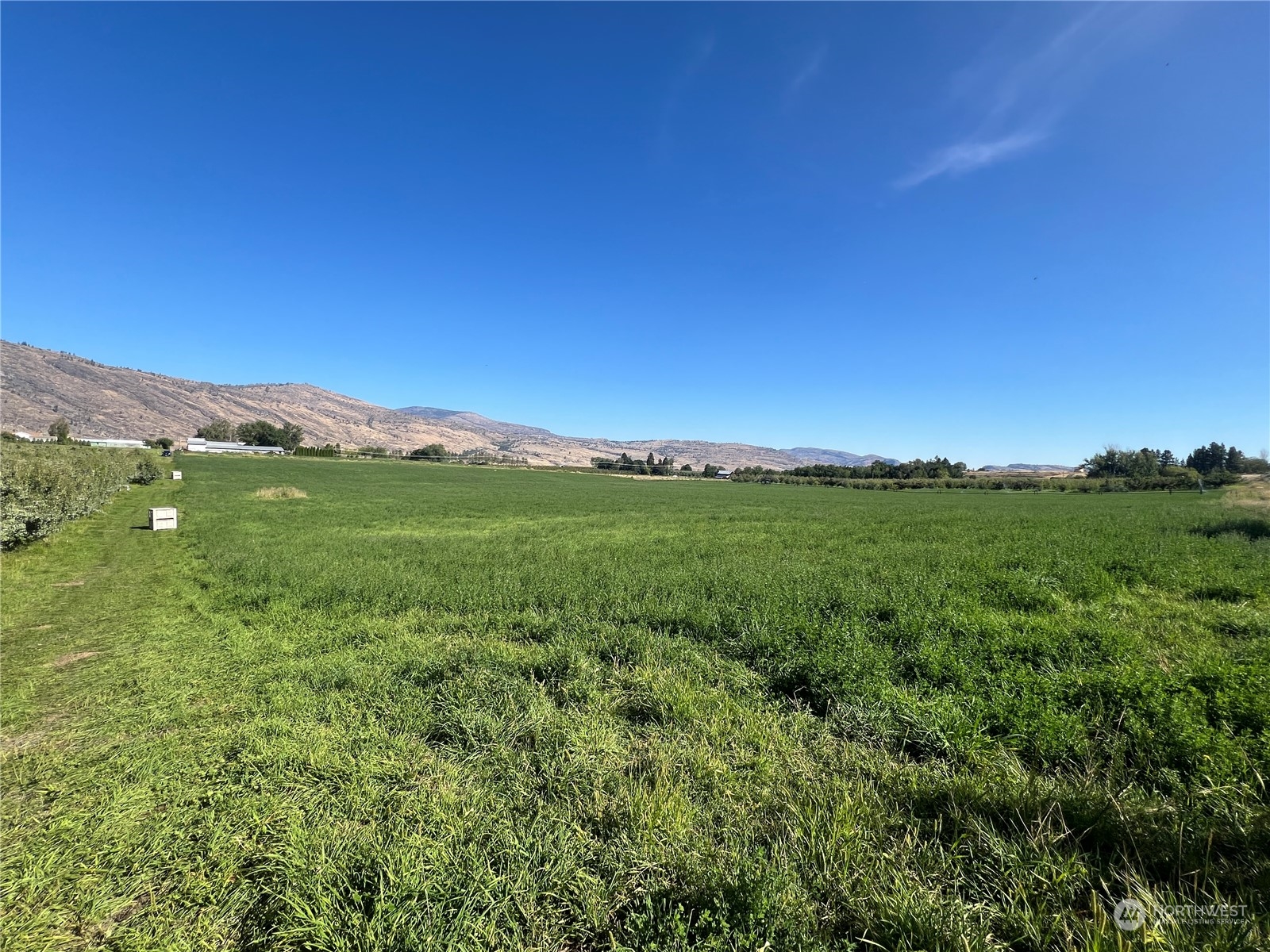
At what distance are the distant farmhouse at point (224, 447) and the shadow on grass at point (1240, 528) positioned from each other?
174 metres

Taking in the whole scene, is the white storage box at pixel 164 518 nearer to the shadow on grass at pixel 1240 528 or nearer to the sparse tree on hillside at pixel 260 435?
the shadow on grass at pixel 1240 528

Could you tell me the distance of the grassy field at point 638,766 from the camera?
9.82 ft

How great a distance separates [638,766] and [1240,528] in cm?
3172

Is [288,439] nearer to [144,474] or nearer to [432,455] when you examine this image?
[432,455]

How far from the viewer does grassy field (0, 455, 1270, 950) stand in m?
2.99

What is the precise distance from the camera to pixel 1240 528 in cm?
2117

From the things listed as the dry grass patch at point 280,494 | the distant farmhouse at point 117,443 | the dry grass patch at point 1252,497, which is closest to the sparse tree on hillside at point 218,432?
the distant farmhouse at point 117,443

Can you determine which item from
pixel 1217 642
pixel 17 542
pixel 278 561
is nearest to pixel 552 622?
pixel 278 561

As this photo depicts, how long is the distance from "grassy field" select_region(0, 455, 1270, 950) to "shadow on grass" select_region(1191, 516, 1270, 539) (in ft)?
49.4

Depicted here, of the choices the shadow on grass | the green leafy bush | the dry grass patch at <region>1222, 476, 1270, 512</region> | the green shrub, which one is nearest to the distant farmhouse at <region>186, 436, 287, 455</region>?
the green shrub

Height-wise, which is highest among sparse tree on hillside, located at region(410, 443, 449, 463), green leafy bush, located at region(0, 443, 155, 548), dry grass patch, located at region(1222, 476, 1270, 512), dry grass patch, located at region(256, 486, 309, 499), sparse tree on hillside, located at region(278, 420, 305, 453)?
sparse tree on hillside, located at region(278, 420, 305, 453)

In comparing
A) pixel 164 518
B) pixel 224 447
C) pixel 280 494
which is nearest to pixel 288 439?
pixel 224 447

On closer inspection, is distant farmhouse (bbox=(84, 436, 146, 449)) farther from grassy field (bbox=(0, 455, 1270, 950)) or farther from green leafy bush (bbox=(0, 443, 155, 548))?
grassy field (bbox=(0, 455, 1270, 950))

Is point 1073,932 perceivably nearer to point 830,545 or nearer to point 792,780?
point 792,780
